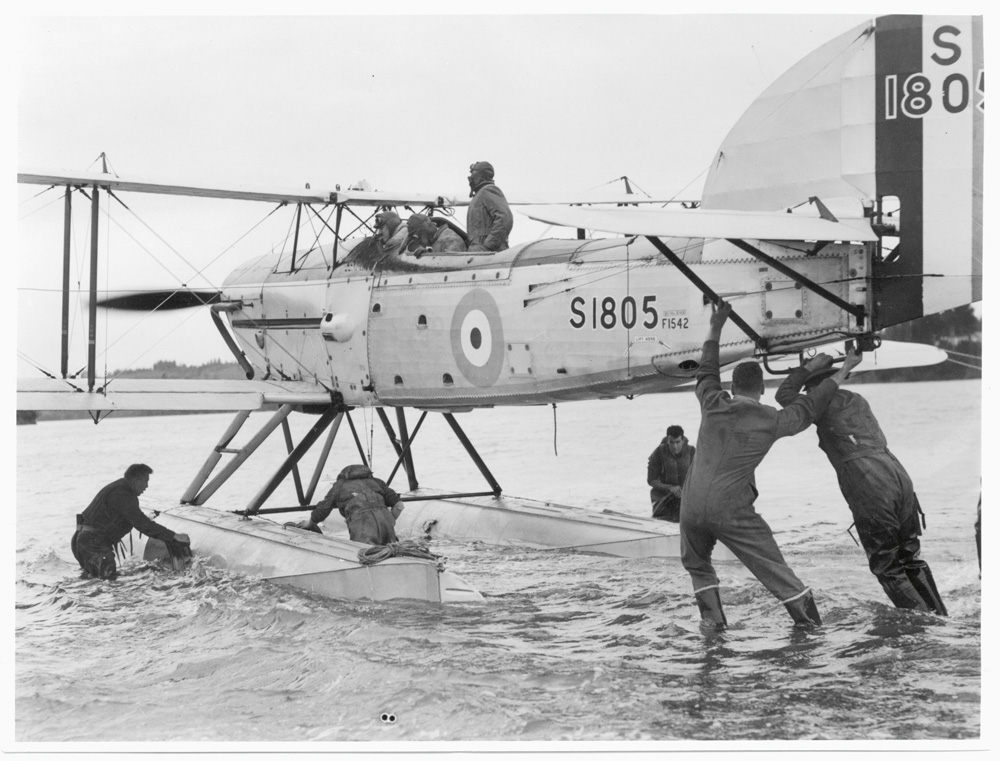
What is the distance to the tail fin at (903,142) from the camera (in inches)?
264

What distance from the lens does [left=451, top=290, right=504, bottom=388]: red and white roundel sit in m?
9.12

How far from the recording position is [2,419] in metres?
7.25

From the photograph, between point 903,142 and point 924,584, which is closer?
point 903,142

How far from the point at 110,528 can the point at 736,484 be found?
19.6 feet

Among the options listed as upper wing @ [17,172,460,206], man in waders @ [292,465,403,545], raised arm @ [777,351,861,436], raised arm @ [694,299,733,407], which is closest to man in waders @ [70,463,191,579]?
man in waders @ [292,465,403,545]

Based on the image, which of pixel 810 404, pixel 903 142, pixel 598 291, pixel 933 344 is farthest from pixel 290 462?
pixel 903 142

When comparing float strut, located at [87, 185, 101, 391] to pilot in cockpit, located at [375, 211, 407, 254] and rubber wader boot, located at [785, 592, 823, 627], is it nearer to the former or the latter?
pilot in cockpit, located at [375, 211, 407, 254]

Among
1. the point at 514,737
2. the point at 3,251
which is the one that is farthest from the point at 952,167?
the point at 3,251

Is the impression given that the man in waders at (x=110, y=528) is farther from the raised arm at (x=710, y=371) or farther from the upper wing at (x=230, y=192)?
the raised arm at (x=710, y=371)

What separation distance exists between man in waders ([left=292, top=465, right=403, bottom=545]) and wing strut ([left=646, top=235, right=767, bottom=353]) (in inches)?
131

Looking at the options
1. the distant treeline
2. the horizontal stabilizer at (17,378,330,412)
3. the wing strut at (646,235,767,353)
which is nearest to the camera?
the wing strut at (646,235,767,353)

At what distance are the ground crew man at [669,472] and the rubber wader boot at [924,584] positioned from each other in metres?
4.44

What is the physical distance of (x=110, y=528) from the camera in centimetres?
988

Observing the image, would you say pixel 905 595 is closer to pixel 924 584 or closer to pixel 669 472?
pixel 924 584
